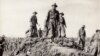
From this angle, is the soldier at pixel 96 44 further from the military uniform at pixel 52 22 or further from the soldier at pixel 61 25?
the military uniform at pixel 52 22

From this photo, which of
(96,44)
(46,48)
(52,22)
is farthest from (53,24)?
(96,44)

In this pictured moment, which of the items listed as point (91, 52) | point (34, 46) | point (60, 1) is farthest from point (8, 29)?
point (91, 52)

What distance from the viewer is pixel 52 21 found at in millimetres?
11039

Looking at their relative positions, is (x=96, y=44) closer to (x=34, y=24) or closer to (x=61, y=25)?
(x=61, y=25)

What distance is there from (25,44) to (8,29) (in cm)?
112

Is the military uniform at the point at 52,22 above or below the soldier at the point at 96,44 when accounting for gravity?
above

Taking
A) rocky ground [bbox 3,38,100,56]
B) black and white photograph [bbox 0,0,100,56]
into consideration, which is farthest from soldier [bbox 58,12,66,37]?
rocky ground [bbox 3,38,100,56]

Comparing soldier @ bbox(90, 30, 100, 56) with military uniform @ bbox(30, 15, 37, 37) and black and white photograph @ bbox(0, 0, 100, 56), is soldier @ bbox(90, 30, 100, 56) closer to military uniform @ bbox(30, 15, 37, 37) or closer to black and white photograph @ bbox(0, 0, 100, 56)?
black and white photograph @ bbox(0, 0, 100, 56)

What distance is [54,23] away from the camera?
1105 cm

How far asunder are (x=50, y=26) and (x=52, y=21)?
0.66 ft

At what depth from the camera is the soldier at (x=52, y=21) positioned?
10.9m

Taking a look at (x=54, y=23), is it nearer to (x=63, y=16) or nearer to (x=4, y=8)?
(x=63, y=16)

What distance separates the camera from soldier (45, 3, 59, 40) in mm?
10883

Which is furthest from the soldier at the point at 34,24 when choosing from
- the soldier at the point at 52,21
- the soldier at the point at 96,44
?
the soldier at the point at 96,44
